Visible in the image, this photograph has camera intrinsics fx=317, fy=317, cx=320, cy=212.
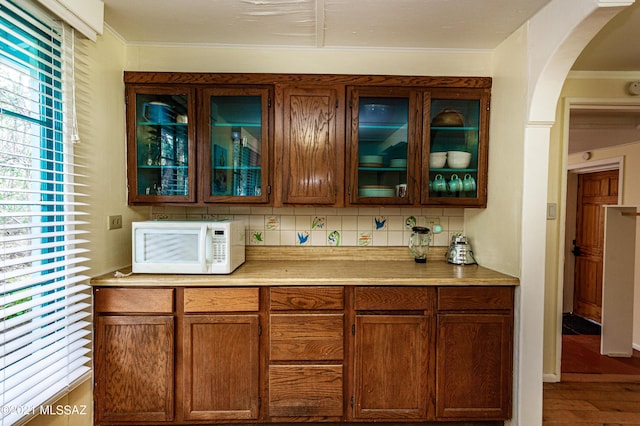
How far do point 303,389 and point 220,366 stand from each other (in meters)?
0.48

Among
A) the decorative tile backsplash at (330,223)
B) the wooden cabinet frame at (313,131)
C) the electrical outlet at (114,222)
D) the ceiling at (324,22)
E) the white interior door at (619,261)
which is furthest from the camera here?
the white interior door at (619,261)

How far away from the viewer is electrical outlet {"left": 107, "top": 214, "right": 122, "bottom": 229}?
189 cm

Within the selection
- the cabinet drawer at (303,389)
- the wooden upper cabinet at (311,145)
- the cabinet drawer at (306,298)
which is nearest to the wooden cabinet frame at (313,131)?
the wooden upper cabinet at (311,145)

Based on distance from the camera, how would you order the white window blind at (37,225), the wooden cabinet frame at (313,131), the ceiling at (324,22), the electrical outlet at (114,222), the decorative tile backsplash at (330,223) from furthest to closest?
the decorative tile backsplash at (330,223)
the wooden cabinet frame at (313,131)
the electrical outlet at (114,222)
the ceiling at (324,22)
the white window blind at (37,225)

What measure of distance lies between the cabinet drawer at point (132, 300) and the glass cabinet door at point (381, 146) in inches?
49.5

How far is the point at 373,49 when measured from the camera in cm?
216

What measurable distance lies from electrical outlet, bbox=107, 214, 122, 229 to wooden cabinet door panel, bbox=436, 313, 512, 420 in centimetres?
201

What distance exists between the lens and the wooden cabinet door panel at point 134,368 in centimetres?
175

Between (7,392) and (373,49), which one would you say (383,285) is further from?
(7,392)

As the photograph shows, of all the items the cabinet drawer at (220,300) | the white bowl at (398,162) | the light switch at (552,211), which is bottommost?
the cabinet drawer at (220,300)

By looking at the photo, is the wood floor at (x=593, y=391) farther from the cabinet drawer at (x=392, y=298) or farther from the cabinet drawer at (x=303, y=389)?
the cabinet drawer at (x=303, y=389)

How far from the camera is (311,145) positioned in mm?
2037

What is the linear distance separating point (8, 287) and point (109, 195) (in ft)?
2.43

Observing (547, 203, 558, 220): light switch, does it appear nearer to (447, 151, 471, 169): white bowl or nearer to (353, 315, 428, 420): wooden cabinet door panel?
(447, 151, 471, 169): white bowl
